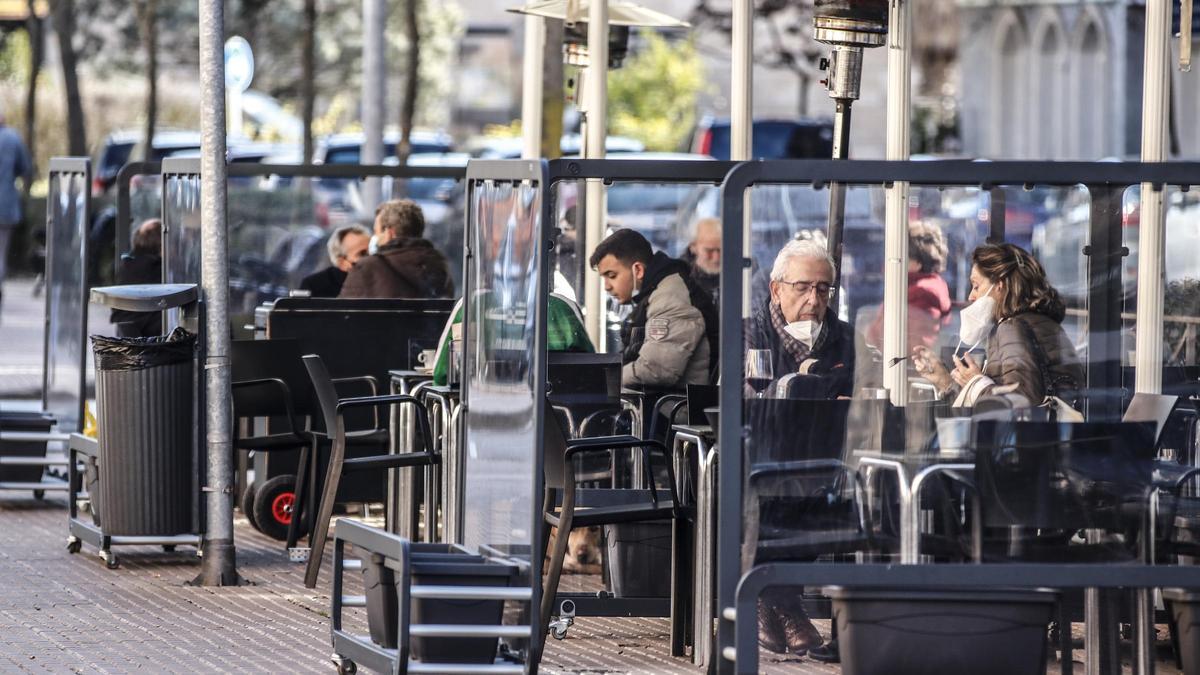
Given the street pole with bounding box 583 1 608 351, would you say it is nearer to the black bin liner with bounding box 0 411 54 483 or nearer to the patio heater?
the patio heater

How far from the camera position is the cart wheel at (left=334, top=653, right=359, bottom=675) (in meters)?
6.80

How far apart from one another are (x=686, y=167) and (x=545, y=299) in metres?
1.22

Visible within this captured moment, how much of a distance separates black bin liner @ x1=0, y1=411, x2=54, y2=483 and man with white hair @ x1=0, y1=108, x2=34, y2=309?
753cm

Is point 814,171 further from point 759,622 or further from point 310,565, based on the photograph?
point 310,565

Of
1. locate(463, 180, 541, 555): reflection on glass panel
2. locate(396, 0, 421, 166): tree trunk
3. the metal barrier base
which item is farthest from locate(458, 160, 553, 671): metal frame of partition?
locate(396, 0, 421, 166): tree trunk

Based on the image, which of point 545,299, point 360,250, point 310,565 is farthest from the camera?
point 360,250

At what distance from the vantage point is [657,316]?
8.95 meters

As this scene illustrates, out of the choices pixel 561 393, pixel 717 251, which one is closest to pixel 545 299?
pixel 561 393

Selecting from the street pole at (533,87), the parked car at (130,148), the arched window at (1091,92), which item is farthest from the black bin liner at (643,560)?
the arched window at (1091,92)

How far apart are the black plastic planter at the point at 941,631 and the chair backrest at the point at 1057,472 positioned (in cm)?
27

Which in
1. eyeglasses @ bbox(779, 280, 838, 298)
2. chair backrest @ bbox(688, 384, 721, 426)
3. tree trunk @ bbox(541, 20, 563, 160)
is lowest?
chair backrest @ bbox(688, 384, 721, 426)

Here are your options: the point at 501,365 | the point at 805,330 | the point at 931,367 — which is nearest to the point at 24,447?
the point at 501,365

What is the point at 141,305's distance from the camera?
8820 millimetres

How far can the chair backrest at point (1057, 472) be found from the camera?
601cm
